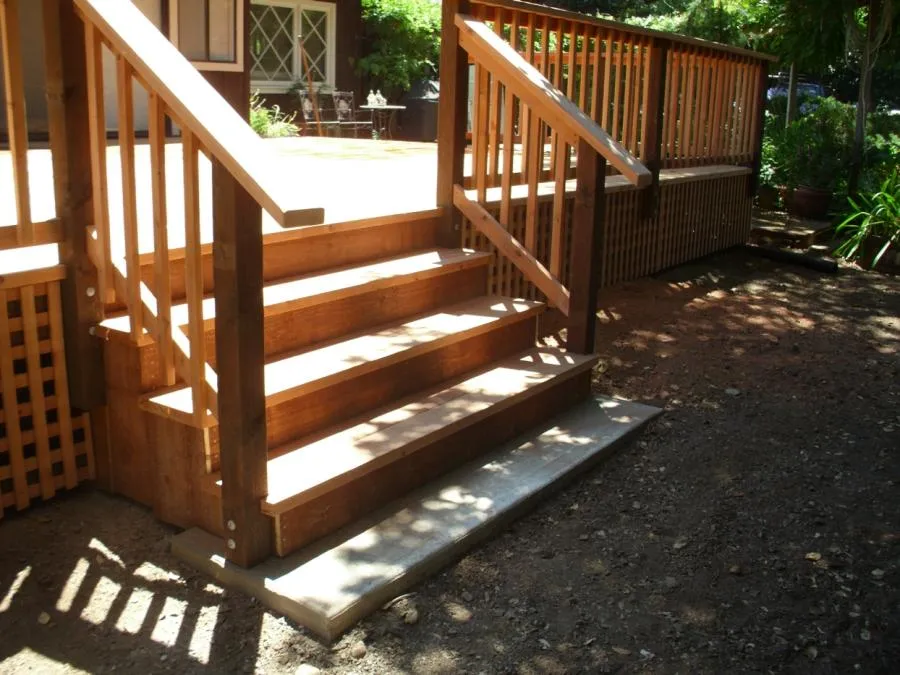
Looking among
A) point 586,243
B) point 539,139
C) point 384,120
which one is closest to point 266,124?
point 384,120

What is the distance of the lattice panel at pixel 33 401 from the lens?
10.6 feet

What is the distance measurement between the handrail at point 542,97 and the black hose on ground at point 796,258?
4.40 metres

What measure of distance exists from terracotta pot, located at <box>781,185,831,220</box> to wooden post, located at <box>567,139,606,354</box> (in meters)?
6.70

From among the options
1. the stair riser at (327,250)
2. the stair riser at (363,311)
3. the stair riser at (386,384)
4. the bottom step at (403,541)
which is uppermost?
the stair riser at (327,250)

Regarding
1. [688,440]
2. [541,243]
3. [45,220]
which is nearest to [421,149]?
[541,243]

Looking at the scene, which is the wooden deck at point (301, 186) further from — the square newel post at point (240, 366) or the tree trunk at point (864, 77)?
the tree trunk at point (864, 77)

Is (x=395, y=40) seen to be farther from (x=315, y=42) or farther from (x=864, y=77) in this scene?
(x=864, y=77)

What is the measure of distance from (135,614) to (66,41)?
179cm

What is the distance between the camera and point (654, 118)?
709 centimetres

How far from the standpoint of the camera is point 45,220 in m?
3.27

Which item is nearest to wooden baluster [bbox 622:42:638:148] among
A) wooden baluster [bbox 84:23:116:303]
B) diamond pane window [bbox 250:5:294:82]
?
wooden baluster [bbox 84:23:116:303]

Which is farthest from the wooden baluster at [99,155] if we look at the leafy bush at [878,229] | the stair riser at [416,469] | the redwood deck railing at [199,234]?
the leafy bush at [878,229]

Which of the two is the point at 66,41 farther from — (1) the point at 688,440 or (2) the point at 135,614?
(1) the point at 688,440

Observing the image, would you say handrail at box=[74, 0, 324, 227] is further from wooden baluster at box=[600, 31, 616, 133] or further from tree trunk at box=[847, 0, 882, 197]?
tree trunk at box=[847, 0, 882, 197]
